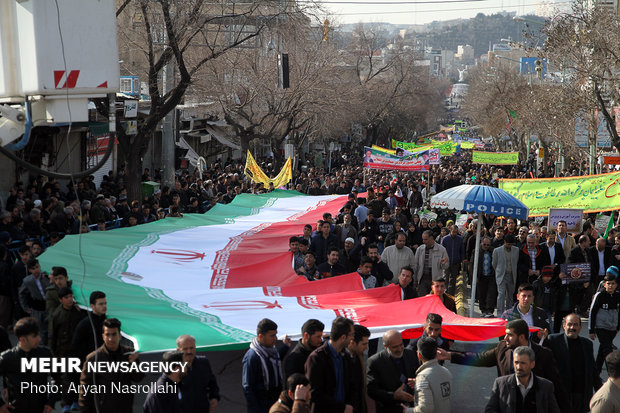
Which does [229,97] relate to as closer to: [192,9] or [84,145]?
[84,145]

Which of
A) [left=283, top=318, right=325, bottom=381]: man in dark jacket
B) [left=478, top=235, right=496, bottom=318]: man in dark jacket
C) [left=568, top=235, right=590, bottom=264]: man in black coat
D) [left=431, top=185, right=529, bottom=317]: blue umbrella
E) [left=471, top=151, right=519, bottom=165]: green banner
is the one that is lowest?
[left=471, top=151, right=519, bottom=165]: green banner

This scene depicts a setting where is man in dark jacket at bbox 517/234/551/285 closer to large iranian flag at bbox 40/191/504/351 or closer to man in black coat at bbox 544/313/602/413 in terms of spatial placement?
large iranian flag at bbox 40/191/504/351

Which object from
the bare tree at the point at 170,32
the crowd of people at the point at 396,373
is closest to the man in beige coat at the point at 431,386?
the crowd of people at the point at 396,373

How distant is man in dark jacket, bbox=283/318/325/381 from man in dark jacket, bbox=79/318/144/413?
1.28m

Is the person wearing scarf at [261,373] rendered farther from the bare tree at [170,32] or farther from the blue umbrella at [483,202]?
the bare tree at [170,32]

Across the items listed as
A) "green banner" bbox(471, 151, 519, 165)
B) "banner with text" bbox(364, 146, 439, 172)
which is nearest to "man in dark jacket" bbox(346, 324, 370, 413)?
"banner with text" bbox(364, 146, 439, 172)

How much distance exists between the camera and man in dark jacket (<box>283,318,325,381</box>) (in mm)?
6547

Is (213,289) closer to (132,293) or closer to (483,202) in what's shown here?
(132,293)

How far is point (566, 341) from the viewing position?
306 inches

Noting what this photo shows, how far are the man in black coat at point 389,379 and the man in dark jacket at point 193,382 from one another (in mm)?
1304

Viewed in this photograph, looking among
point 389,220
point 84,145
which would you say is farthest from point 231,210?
point 84,145

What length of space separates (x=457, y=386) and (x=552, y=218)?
6.30 meters

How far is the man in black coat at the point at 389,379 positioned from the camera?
6734mm

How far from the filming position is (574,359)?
7.76m
